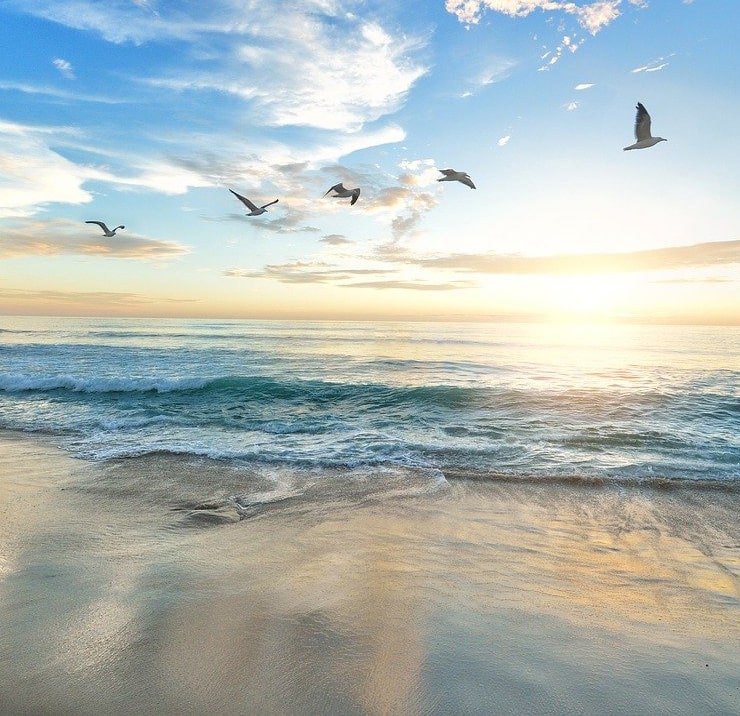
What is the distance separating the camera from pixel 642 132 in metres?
9.62

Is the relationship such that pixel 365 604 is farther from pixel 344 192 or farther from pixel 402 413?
pixel 402 413

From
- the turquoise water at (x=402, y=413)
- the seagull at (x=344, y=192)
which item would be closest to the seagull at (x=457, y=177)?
the seagull at (x=344, y=192)

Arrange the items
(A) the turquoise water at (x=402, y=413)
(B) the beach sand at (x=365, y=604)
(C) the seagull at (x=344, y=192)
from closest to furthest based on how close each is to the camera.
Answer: (B) the beach sand at (x=365, y=604) → (A) the turquoise water at (x=402, y=413) → (C) the seagull at (x=344, y=192)

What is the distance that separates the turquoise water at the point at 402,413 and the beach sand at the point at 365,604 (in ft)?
6.96

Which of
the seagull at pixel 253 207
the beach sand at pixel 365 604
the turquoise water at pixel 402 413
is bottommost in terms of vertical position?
the turquoise water at pixel 402 413

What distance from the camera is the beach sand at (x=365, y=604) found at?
126 inches

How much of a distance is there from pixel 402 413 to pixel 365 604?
1052 cm

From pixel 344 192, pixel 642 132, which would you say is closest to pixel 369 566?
pixel 344 192

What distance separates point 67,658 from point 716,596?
5508mm

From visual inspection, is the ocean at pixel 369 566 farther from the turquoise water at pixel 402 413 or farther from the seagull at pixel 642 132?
the seagull at pixel 642 132

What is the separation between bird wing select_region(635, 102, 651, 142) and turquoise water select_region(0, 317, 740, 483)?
6357 mm

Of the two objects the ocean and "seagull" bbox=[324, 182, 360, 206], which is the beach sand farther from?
"seagull" bbox=[324, 182, 360, 206]

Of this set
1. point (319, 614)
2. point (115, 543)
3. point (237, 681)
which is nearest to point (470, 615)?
point (319, 614)

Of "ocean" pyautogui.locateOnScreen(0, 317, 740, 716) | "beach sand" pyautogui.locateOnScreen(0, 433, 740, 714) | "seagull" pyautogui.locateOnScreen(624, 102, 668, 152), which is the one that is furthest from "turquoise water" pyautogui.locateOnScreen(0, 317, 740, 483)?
"seagull" pyautogui.locateOnScreen(624, 102, 668, 152)
